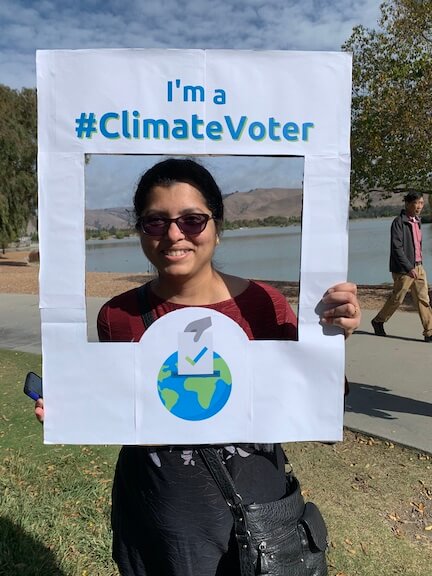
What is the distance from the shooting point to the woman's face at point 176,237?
1.36 meters

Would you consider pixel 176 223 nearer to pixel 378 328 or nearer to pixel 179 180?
pixel 179 180

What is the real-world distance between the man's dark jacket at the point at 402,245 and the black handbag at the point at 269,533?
5.41 metres

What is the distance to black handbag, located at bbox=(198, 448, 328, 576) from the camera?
137cm

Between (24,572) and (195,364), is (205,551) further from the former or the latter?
(24,572)

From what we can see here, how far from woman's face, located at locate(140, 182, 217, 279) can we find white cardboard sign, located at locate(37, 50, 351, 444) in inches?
4.3

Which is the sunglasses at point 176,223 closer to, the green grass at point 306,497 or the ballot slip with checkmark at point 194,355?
the ballot slip with checkmark at point 194,355

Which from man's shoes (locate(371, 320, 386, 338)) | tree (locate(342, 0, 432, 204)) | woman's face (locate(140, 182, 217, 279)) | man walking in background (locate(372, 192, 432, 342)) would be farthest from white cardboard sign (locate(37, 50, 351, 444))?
tree (locate(342, 0, 432, 204))

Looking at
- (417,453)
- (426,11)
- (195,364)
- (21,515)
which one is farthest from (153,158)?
(426,11)

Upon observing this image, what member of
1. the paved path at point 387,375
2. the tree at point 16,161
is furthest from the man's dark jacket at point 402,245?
the tree at point 16,161

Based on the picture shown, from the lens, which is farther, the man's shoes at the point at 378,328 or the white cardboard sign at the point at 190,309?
the man's shoes at the point at 378,328

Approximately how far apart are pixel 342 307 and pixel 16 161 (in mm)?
23901

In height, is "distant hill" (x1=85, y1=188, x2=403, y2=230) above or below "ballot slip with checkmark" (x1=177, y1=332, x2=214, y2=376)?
above

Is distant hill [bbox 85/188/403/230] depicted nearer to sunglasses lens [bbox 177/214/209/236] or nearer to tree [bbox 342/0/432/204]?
sunglasses lens [bbox 177/214/209/236]

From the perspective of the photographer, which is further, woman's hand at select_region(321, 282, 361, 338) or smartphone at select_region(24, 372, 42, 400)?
smartphone at select_region(24, 372, 42, 400)
